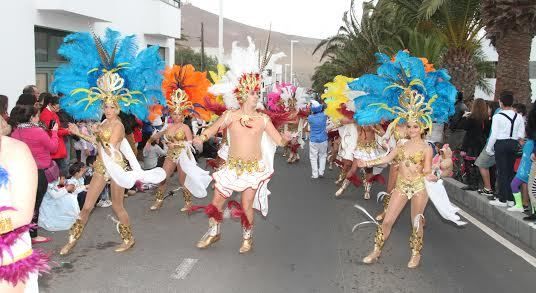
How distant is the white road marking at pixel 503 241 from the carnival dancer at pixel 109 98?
14.8 ft

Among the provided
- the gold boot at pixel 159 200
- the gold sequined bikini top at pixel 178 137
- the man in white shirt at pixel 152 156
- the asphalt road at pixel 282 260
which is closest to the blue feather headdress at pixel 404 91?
the asphalt road at pixel 282 260

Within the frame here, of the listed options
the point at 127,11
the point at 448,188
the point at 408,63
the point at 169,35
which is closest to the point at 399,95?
the point at 408,63

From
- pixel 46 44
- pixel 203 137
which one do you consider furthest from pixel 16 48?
pixel 203 137

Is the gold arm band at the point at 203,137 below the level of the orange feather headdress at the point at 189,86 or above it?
below

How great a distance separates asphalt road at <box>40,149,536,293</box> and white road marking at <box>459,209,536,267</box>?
3.7 inches

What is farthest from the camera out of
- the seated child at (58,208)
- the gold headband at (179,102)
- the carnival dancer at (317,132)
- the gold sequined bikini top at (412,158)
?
the carnival dancer at (317,132)

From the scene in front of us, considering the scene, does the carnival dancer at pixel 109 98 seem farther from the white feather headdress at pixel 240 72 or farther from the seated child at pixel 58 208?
the seated child at pixel 58 208

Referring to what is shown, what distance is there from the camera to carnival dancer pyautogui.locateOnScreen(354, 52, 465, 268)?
6371 millimetres

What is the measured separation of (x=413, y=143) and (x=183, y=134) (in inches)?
155

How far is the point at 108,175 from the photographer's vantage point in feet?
21.8

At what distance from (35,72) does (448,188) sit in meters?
10.3

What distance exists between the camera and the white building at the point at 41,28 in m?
12.7

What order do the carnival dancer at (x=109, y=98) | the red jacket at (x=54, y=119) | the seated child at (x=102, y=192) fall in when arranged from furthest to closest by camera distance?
the seated child at (x=102, y=192)
the red jacket at (x=54, y=119)
the carnival dancer at (x=109, y=98)

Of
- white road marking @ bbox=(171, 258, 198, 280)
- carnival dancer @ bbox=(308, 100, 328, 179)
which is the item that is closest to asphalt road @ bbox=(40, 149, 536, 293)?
white road marking @ bbox=(171, 258, 198, 280)
